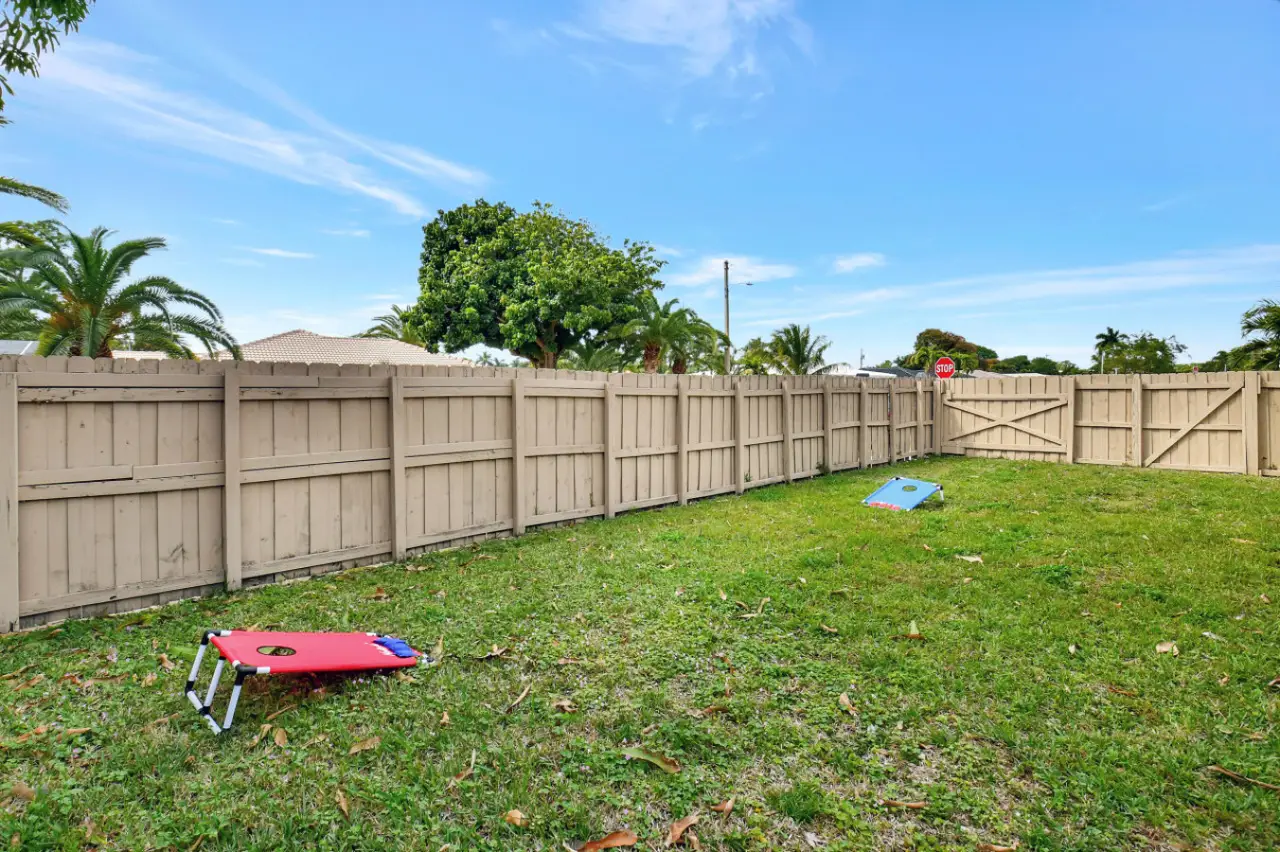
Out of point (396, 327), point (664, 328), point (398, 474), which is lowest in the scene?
point (398, 474)

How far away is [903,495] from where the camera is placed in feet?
25.6

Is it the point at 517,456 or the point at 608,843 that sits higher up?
the point at 517,456

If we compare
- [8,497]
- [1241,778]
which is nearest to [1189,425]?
[1241,778]

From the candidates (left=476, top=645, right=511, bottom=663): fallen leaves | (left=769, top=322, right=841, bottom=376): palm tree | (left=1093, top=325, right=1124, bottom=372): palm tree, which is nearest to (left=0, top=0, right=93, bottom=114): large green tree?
(left=476, top=645, right=511, bottom=663): fallen leaves

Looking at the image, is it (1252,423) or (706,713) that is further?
(1252,423)

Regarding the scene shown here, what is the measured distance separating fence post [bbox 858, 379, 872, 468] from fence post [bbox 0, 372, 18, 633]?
37.1 ft

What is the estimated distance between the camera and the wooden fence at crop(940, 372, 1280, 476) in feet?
33.0

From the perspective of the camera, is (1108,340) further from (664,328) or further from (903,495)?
(903,495)

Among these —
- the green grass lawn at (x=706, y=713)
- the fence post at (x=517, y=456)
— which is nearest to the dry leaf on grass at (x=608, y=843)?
the green grass lawn at (x=706, y=713)

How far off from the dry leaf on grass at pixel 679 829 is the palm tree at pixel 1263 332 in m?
23.7

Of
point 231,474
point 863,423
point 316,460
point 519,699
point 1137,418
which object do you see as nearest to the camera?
point 519,699

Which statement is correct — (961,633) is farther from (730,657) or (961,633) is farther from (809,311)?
(809,311)

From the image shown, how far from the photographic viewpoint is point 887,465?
12.1 metres

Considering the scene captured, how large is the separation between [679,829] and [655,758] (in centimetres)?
40
